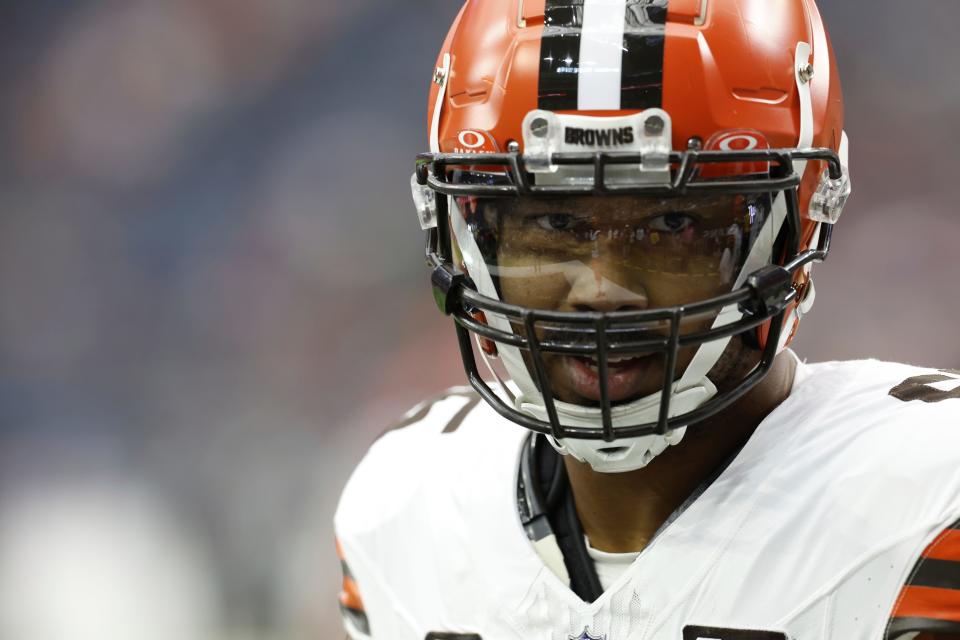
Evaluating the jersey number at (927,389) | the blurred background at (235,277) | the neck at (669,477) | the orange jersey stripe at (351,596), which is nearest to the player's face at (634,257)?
the neck at (669,477)

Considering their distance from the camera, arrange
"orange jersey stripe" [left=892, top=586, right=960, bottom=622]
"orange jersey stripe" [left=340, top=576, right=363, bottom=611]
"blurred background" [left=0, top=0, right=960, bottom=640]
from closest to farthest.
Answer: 1. "orange jersey stripe" [left=892, top=586, right=960, bottom=622]
2. "orange jersey stripe" [left=340, top=576, right=363, bottom=611]
3. "blurred background" [left=0, top=0, right=960, bottom=640]

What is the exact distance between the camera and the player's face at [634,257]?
93cm

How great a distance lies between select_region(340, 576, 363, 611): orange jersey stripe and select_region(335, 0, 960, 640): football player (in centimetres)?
18

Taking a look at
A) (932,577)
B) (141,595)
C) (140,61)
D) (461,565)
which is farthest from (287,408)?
(932,577)

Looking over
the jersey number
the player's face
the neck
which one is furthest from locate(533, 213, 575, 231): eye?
the jersey number

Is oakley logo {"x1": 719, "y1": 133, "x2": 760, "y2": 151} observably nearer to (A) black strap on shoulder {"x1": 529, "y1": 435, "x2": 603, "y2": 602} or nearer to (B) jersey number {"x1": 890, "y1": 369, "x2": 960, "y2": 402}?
(B) jersey number {"x1": 890, "y1": 369, "x2": 960, "y2": 402}

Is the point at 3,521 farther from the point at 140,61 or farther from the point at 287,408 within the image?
the point at 140,61

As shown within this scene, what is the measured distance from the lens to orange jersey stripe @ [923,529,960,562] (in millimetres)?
877

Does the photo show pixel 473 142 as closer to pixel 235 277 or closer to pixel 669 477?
pixel 669 477

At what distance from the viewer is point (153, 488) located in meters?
2.10

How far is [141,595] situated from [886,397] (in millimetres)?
1520

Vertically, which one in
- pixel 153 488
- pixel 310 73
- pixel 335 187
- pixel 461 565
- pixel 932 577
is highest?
Result: pixel 310 73

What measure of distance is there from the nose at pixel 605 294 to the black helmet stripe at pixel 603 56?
15 cm

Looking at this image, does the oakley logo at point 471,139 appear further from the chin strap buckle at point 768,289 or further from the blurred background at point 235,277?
the blurred background at point 235,277
